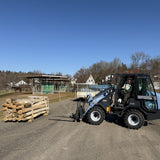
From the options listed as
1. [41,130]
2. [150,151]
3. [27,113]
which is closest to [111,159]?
[150,151]

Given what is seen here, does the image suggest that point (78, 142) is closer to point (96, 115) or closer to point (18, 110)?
point (96, 115)

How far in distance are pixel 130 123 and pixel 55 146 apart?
3.61 metres

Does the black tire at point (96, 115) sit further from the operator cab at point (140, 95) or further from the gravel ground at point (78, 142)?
the operator cab at point (140, 95)

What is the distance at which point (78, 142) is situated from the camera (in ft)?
16.4

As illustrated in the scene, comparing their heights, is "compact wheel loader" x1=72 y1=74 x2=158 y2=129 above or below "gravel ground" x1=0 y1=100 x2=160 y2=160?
above

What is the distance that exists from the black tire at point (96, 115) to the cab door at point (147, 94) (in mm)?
1868

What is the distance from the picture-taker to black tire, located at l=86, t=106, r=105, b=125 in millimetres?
7003

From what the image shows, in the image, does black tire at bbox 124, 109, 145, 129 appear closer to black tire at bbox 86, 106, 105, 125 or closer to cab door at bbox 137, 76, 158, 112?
cab door at bbox 137, 76, 158, 112

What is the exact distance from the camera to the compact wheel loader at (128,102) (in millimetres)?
6523

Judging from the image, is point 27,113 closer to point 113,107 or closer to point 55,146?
point 55,146

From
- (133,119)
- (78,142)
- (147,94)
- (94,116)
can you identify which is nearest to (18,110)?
(94,116)

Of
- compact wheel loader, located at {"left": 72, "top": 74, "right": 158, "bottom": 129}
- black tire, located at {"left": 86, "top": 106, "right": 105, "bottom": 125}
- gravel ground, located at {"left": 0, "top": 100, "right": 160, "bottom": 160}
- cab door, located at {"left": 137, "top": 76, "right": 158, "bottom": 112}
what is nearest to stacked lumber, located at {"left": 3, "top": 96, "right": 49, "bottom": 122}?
gravel ground, located at {"left": 0, "top": 100, "right": 160, "bottom": 160}

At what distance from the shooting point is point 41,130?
20.7ft

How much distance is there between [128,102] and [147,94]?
903mm
